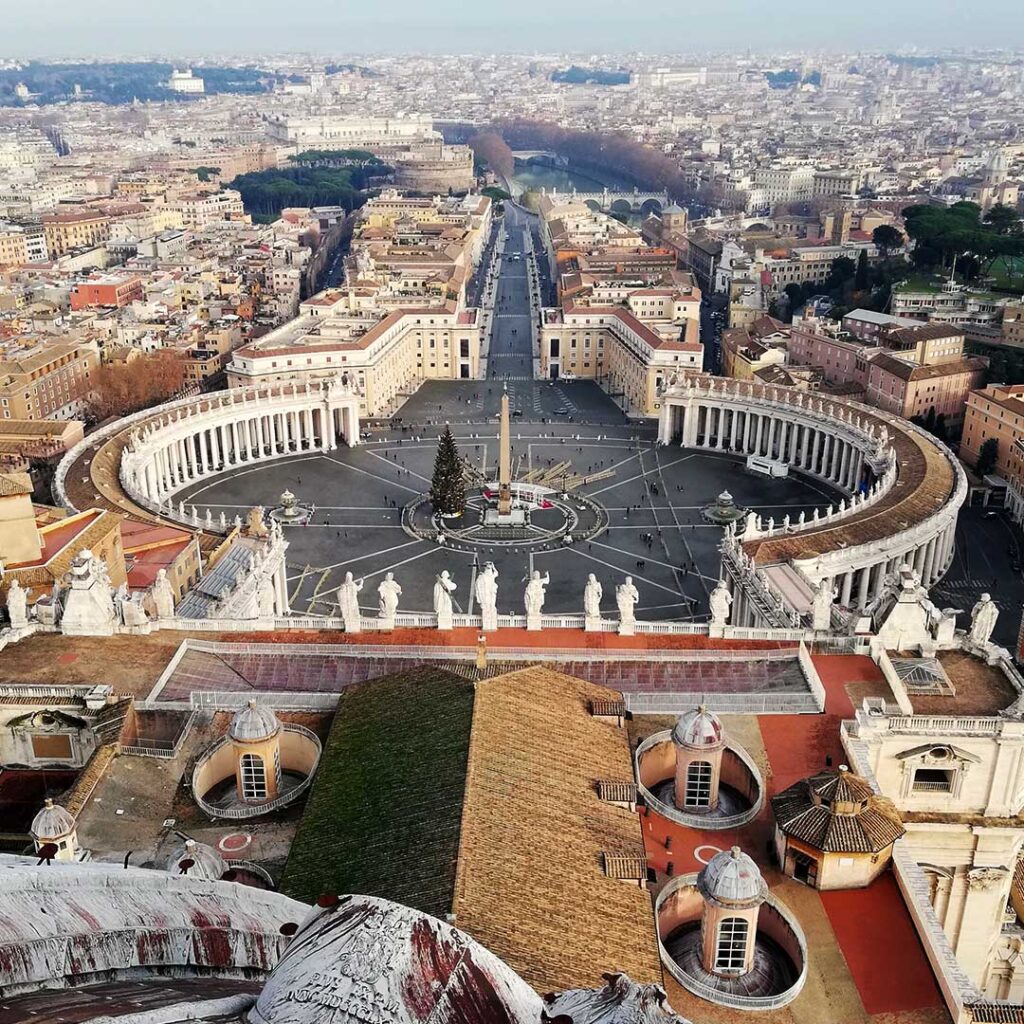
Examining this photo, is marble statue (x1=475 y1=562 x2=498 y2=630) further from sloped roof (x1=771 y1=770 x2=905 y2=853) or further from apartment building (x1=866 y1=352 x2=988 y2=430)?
apartment building (x1=866 y1=352 x2=988 y2=430)

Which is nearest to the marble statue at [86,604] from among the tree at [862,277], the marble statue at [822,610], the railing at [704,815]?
the railing at [704,815]

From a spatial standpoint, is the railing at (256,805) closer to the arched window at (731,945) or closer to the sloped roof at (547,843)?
the sloped roof at (547,843)

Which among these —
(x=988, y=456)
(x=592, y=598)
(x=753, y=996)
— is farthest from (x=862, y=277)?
(x=753, y=996)

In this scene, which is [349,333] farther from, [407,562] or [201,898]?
[201,898]

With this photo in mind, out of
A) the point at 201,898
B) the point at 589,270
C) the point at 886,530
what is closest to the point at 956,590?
the point at 886,530

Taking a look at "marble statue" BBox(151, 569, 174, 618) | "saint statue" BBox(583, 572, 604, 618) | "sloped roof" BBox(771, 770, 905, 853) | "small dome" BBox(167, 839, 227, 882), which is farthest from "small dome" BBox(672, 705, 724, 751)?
"marble statue" BBox(151, 569, 174, 618)
